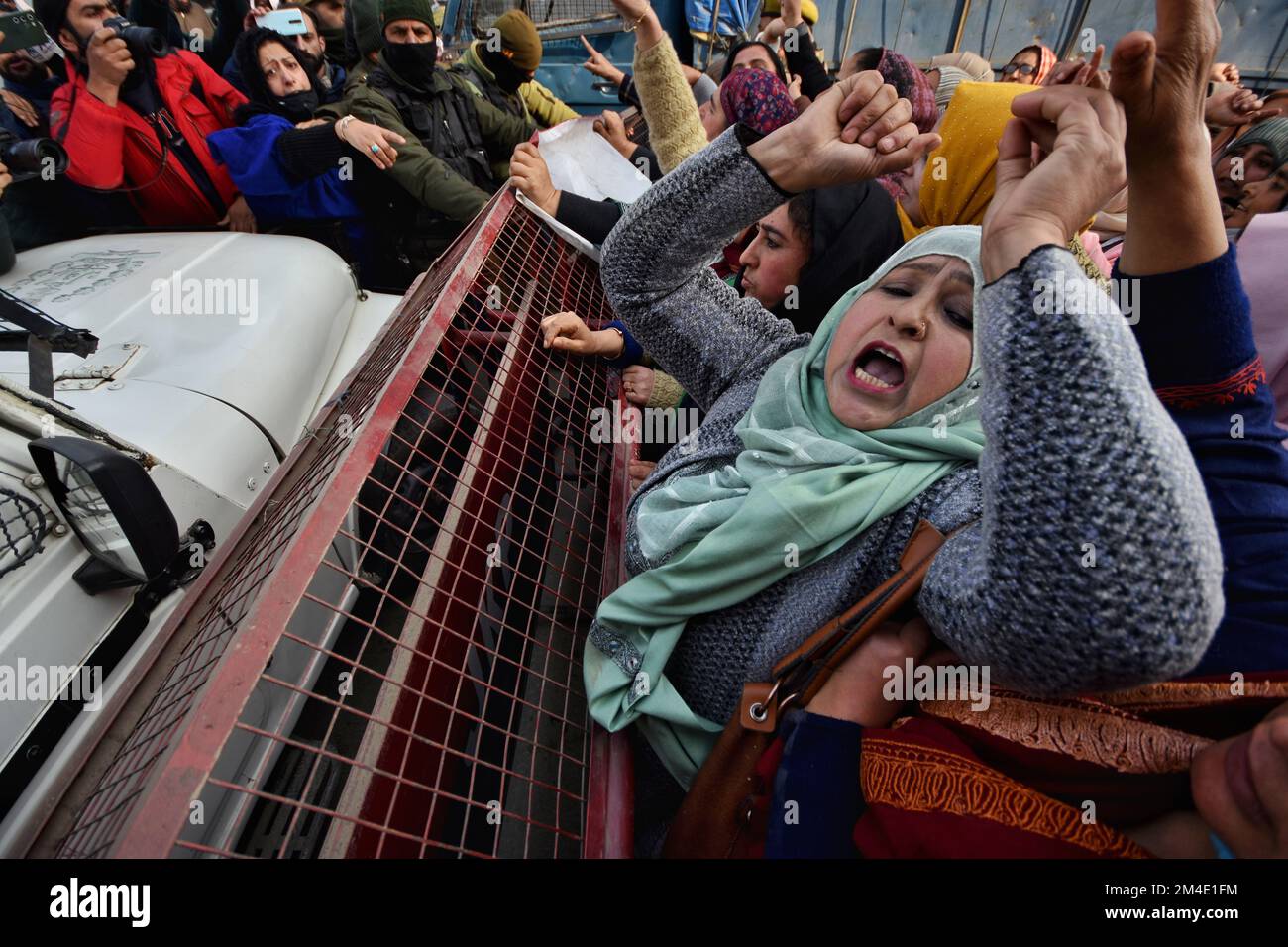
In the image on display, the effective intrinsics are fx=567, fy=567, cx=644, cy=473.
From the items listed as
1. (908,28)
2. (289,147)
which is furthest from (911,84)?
(908,28)

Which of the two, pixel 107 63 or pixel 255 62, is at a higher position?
pixel 255 62

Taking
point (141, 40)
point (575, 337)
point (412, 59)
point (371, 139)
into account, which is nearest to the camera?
point (575, 337)

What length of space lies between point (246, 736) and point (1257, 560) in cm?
192

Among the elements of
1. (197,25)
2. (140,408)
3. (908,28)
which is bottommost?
(140,408)

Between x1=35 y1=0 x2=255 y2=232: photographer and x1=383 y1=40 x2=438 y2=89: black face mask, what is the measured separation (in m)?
0.98

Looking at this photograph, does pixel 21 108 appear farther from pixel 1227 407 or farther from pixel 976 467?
pixel 1227 407

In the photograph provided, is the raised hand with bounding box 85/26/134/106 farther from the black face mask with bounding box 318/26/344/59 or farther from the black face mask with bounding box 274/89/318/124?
the black face mask with bounding box 318/26/344/59

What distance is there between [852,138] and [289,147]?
2.83m

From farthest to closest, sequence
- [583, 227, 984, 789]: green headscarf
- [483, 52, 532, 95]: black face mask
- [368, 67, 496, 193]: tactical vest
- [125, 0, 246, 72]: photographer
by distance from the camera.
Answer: [483, 52, 532, 95]: black face mask
[125, 0, 246, 72]: photographer
[368, 67, 496, 193]: tactical vest
[583, 227, 984, 789]: green headscarf

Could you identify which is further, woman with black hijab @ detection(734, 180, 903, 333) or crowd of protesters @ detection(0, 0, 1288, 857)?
woman with black hijab @ detection(734, 180, 903, 333)

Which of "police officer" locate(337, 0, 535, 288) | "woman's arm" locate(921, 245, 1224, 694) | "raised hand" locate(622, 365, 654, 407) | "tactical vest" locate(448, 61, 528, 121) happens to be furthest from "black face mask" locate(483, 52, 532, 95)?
"woman's arm" locate(921, 245, 1224, 694)

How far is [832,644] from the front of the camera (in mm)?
899

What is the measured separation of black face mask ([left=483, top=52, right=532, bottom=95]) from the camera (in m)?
3.81
